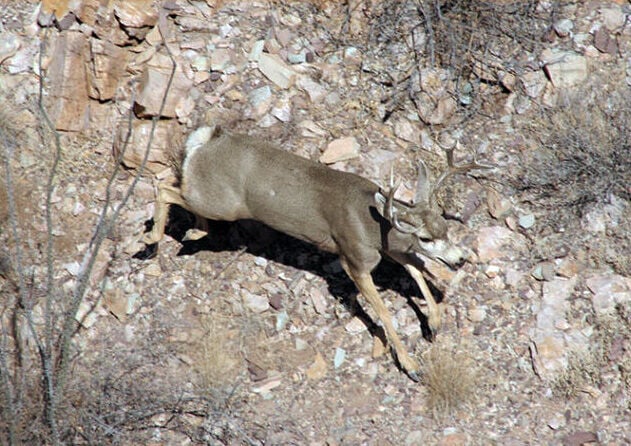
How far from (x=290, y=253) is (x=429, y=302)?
5.01ft

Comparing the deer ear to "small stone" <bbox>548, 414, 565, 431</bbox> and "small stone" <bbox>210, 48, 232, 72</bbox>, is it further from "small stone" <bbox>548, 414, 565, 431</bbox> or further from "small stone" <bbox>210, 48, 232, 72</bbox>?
"small stone" <bbox>210, 48, 232, 72</bbox>

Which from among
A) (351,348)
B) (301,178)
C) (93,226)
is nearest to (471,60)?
(301,178)

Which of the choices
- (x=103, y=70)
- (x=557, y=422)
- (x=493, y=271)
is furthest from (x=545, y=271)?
(x=103, y=70)

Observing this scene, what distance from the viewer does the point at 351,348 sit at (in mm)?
8484

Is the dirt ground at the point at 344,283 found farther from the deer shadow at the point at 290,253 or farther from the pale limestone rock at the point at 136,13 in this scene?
the pale limestone rock at the point at 136,13

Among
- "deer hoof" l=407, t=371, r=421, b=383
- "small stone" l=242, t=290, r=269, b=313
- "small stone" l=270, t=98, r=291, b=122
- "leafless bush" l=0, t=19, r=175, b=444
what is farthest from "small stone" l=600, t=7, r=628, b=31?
"leafless bush" l=0, t=19, r=175, b=444

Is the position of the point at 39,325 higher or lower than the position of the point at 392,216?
lower

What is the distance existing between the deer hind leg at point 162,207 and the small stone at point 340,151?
4.97 ft

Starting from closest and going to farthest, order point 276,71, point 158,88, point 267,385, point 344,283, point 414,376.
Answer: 1. point 414,376
2. point 267,385
3. point 344,283
4. point 158,88
5. point 276,71

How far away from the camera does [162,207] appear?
28.7 feet

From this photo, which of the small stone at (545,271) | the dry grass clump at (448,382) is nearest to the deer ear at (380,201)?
the dry grass clump at (448,382)

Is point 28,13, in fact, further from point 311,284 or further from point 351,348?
point 351,348

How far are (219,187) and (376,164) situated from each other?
1.74m

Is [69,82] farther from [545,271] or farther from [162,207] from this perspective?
[545,271]
